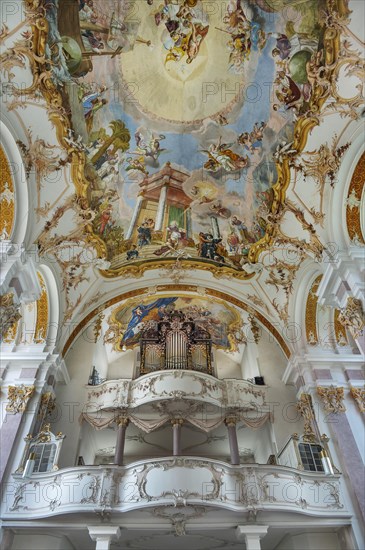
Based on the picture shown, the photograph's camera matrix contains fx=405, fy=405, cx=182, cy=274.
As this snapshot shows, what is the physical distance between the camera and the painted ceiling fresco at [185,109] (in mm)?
9719

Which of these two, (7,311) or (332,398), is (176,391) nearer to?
(332,398)

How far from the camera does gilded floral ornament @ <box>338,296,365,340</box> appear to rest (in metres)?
9.01

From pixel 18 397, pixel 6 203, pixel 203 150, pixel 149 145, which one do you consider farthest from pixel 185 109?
pixel 18 397

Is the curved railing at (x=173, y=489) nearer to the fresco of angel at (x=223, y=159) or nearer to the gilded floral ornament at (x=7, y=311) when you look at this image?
the gilded floral ornament at (x=7, y=311)

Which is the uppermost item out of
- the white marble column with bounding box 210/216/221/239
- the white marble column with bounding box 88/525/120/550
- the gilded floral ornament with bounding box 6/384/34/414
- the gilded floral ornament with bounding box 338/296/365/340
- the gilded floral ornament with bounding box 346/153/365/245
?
the white marble column with bounding box 210/216/221/239

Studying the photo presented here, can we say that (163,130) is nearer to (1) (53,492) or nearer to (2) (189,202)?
(2) (189,202)

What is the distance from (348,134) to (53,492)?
12.2m

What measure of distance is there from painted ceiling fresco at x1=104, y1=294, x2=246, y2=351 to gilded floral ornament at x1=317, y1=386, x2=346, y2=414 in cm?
473

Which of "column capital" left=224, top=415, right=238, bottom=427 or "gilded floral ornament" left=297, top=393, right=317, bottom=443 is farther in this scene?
"column capital" left=224, top=415, right=238, bottom=427

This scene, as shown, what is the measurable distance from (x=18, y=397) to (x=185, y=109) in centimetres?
1004

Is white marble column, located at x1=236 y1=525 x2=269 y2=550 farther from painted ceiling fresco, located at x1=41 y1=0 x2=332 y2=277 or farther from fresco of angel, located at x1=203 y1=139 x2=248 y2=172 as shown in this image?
fresco of angel, located at x1=203 y1=139 x2=248 y2=172

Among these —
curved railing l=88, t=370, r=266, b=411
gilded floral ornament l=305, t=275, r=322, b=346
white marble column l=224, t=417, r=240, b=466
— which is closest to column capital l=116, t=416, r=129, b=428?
curved railing l=88, t=370, r=266, b=411

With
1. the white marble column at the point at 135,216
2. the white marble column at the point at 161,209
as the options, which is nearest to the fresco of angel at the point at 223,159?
the white marble column at the point at 161,209

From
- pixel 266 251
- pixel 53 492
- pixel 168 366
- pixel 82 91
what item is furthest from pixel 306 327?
pixel 82 91
